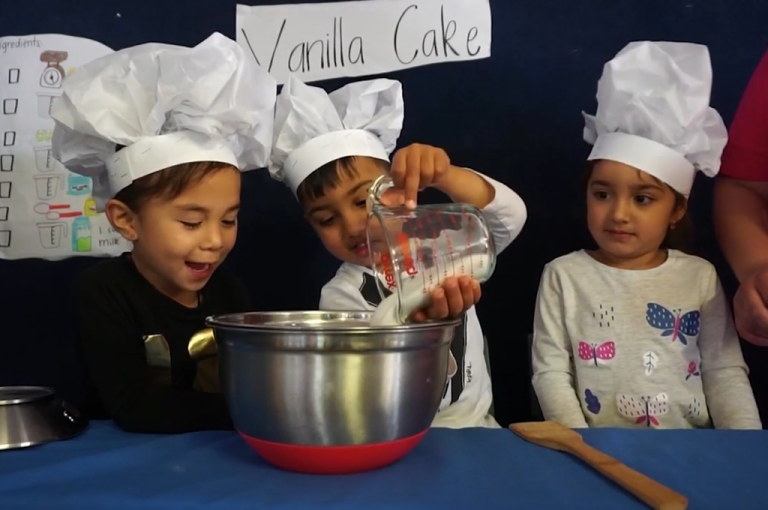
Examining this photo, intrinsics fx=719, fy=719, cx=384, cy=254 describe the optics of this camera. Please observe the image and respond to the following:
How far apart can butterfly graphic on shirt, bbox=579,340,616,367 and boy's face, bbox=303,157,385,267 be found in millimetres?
350

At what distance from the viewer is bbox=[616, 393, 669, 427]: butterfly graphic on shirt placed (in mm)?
1023

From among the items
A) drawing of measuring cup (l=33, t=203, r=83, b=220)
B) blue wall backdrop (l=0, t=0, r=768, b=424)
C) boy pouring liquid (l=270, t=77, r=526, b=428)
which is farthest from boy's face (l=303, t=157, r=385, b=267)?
drawing of measuring cup (l=33, t=203, r=83, b=220)

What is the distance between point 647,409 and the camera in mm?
1025

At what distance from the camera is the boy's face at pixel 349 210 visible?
99 centimetres

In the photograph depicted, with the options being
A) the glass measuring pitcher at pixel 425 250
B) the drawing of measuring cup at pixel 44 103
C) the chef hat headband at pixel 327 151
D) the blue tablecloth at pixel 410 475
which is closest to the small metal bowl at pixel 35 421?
the blue tablecloth at pixel 410 475

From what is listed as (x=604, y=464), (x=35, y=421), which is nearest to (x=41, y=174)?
(x=35, y=421)

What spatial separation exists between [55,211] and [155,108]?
499 millimetres

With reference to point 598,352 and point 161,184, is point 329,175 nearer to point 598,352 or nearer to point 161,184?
point 161,184

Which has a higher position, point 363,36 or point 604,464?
point 363,36

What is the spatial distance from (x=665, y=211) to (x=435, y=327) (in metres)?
0.62

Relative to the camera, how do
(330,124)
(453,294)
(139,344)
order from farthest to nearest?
(330,124) < (139,344) < (453,294)

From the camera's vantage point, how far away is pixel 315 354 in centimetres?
55

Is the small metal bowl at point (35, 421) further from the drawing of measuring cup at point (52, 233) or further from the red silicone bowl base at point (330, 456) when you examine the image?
the drawing of measuring cup at point (52, 233)

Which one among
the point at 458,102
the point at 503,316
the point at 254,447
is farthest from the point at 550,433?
the point at 458,102
